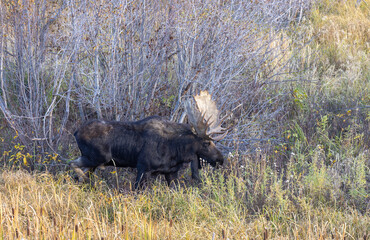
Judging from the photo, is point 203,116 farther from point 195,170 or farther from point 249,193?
point 249,193

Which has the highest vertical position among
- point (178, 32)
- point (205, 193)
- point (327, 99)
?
point (178, 32)

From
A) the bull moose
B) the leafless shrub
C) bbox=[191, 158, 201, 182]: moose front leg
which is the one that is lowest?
bbox=[191, 158, 201, 182]: moose front leg

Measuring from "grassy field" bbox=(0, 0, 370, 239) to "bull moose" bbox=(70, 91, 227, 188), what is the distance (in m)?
0.30

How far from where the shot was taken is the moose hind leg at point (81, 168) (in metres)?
6.45

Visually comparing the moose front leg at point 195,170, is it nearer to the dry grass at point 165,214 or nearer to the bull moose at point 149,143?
the bull moose at point 149,143

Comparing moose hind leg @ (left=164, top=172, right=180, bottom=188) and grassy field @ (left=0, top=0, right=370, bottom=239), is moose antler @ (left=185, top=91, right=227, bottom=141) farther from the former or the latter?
moose hind leg @ (left=164, top=172, right=180, bottom=188)

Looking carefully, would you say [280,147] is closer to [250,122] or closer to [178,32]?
[250,122]

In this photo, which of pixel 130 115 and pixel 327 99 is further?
pixel 327 99

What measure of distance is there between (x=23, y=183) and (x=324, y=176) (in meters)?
4.09

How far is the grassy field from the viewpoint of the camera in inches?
189

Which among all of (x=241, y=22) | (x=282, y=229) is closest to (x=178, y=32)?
(x=241, y=22)

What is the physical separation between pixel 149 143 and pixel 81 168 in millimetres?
1061

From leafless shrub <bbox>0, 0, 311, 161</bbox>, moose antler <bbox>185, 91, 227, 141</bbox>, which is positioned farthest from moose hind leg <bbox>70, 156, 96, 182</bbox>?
moose antler <bbox>185, 91, 227, 141</bbox>

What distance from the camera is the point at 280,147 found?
309 inches
